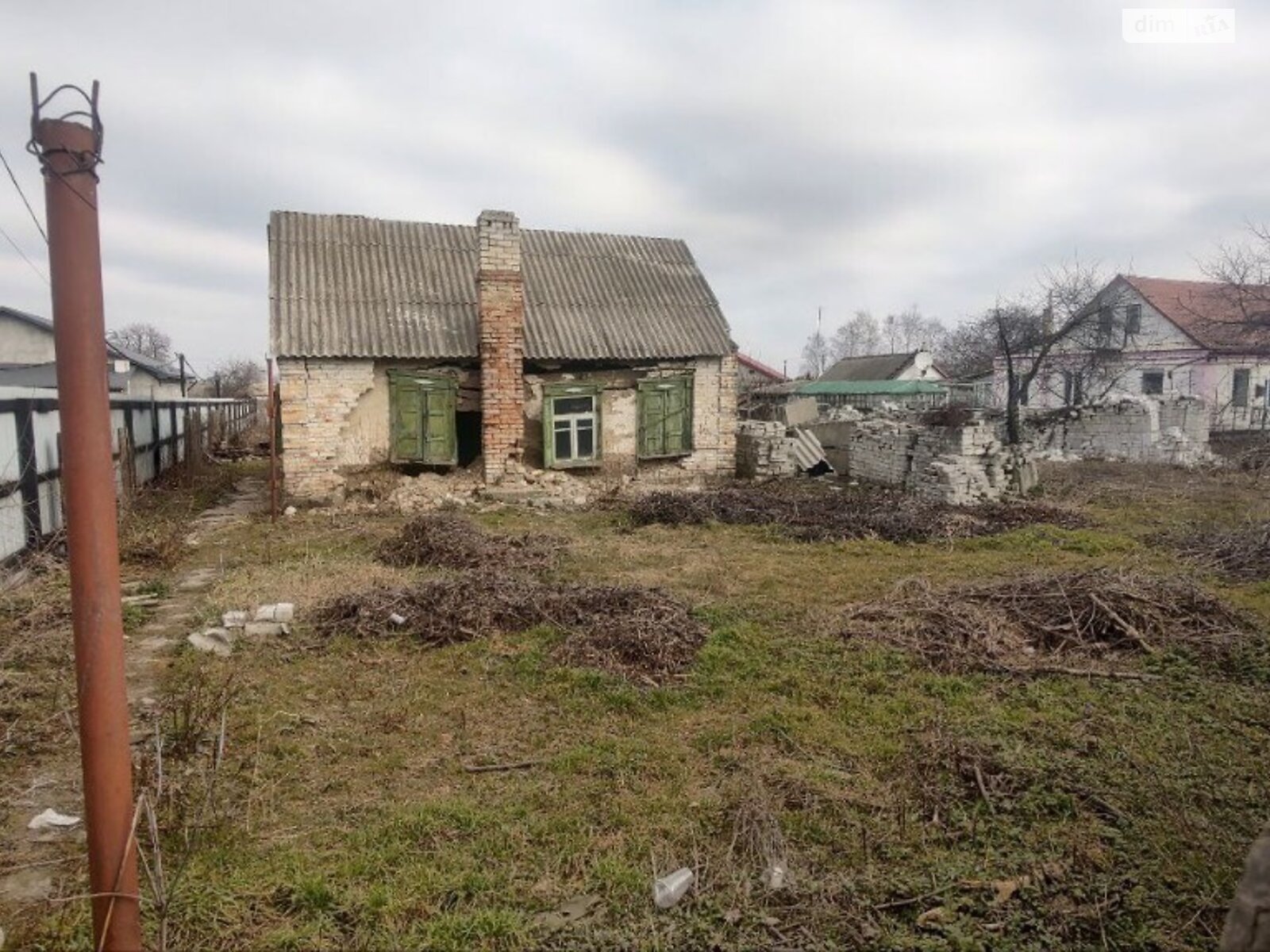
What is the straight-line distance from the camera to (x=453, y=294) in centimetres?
1418

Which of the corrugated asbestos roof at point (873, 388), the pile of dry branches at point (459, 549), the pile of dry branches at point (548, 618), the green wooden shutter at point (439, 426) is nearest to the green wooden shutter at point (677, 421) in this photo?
the green wooden shutter at point (439, 426)

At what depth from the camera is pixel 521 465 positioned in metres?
13.6

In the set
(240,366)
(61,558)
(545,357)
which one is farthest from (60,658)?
(240,366)

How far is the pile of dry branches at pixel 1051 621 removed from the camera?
5.78m

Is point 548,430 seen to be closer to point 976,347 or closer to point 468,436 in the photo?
point 468,436

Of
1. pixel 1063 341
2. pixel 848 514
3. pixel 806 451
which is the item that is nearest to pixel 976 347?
pixel 1063 341

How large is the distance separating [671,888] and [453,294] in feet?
41.9

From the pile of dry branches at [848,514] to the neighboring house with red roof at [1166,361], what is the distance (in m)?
14.7

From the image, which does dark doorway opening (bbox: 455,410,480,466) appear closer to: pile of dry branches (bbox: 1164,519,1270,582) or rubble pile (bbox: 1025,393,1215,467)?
pile of dry branches (bbox: 1164,519,1270,582)

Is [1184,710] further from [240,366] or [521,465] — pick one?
[240,366]

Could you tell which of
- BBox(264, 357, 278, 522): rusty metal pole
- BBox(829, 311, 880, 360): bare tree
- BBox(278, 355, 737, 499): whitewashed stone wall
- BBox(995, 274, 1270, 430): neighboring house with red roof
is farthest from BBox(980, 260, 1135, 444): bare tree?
BBox(829, 311, 880, 360): bare tree

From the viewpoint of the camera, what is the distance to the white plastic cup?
3041 millimetres

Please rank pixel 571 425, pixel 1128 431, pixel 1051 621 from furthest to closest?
pixel 1128 431 < pixel 571 425 < pixel 1051 621

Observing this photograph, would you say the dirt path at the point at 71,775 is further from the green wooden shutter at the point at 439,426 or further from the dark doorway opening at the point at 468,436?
the dark doorway opening at the point at 468,436
